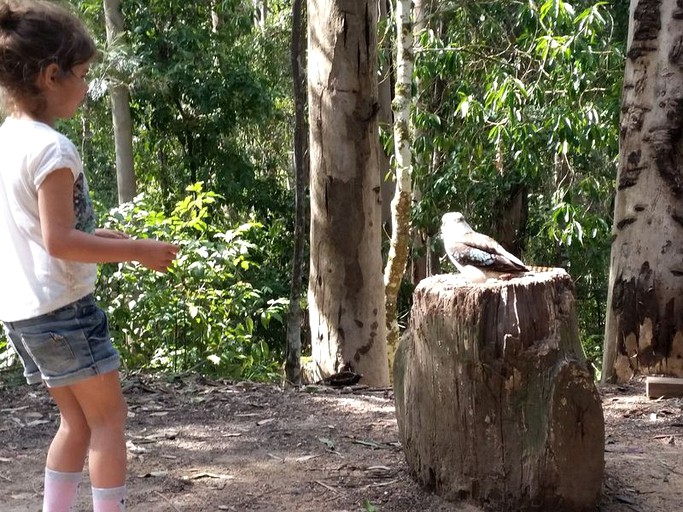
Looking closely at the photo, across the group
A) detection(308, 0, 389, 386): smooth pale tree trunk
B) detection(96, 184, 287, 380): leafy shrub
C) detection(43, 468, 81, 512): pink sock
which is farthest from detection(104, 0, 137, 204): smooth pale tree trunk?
detection(43, 468, 81, 512): pink sock

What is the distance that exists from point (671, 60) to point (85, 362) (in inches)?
165

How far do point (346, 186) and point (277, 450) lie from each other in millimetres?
2547

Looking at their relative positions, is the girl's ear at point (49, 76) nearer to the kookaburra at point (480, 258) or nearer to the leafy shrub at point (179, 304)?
the kookaburra at point (480, 258)

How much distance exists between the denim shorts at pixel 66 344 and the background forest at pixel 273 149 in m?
3.86

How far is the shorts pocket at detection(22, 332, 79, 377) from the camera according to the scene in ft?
8.06

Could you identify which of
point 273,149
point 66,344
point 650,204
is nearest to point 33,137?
point 66,344

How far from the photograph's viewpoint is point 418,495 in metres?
3.36

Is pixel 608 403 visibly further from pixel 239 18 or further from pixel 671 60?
pixel 239 18

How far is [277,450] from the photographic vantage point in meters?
4.02

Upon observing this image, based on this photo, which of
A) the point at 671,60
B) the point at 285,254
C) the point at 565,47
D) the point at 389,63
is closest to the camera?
the point at 671,60

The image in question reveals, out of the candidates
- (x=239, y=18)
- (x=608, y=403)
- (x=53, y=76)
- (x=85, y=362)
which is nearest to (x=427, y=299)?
(x=85, y=362)

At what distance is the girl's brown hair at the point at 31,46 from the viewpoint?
2369mm

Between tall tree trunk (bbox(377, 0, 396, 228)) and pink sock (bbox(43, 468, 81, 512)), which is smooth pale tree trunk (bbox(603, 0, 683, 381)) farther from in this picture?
tall tree trunk (bbox(377, 0, 396, 228))

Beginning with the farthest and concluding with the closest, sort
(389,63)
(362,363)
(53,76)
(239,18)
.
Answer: (239,18)
(389,63)
(362,363)
(53,76)
